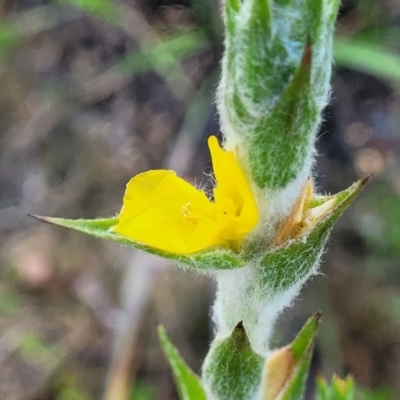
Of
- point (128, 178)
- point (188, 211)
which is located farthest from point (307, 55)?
point (128, 178)

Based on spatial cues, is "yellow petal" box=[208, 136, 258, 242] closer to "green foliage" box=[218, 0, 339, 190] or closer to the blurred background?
"green foliage" box=[218, 0, 339, 190]

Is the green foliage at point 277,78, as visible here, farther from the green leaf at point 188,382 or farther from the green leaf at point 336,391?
the green leaf at point 336,391

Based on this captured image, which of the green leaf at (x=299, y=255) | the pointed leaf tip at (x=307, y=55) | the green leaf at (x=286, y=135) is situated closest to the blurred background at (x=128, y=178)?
the green leaf at (x=299, y=255)

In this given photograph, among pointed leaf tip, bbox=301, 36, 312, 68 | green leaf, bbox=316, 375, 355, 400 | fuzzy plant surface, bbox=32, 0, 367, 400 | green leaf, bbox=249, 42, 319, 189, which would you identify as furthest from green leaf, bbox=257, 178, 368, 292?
green leaf, bbox=316, 375, 355, 400

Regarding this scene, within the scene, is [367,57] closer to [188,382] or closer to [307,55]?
[188,382]

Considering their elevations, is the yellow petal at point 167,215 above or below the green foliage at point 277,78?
below

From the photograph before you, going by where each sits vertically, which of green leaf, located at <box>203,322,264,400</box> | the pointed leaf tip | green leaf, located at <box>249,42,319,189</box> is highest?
the pointed leaf tip

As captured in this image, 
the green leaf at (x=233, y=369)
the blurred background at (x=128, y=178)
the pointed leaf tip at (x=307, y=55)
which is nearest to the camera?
the pointed leaf tip at (x=307, y=55)
